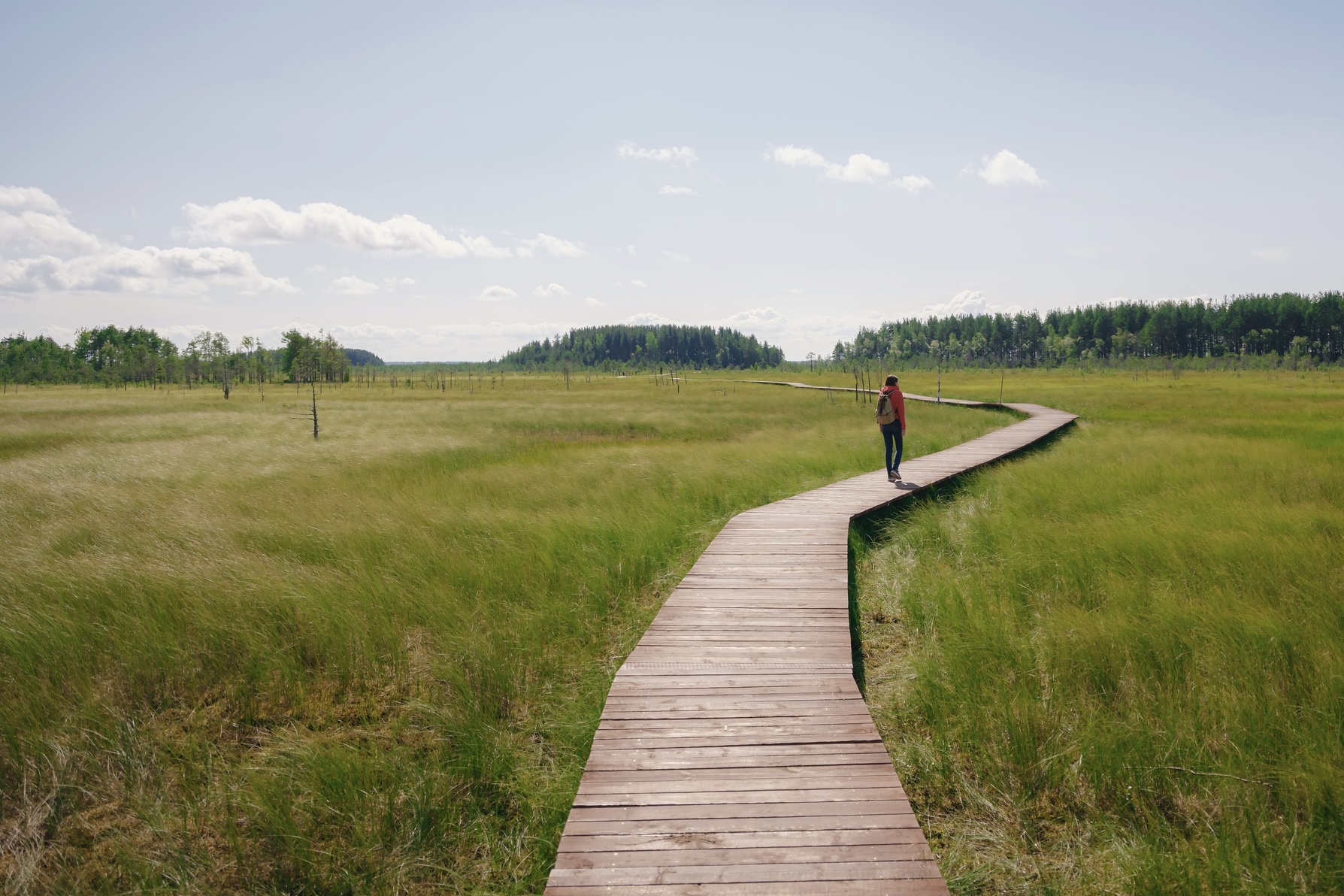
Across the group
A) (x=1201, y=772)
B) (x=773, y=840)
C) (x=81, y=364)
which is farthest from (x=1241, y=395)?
(x=81, y=364)

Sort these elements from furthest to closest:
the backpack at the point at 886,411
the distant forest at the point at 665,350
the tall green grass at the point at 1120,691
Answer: the distant forest at the point at 665,350, the backpack at the point at 886,411, the tall green grass at the point at 1120,691

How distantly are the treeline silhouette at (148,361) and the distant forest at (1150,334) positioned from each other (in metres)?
107

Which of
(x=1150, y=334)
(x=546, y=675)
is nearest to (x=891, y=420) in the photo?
(x=546, y=675)

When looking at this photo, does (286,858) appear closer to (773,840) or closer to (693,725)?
(693,725)

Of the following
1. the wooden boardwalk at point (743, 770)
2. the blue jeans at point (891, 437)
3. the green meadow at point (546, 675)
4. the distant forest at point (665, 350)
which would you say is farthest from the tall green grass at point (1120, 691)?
the distant forest at point (665, 350)

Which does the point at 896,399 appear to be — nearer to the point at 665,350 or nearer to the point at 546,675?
the point at 546,675

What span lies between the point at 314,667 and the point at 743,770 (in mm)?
3756

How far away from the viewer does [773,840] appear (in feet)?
8.67

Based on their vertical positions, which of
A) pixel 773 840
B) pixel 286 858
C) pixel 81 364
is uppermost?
pixel 81 364

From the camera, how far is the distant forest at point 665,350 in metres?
170

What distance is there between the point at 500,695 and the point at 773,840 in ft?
8.24

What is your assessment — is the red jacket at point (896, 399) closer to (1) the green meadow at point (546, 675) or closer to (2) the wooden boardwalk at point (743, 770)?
(1) the green meadow at point (546, 675)

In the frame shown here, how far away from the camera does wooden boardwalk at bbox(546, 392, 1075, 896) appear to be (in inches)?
96.9

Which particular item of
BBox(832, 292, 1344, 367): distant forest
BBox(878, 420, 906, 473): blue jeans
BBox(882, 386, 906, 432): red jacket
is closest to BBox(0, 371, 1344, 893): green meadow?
BBox(878, 420, 906, 473): blue jeans
